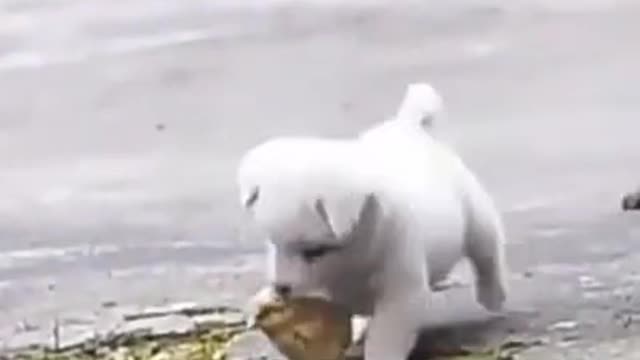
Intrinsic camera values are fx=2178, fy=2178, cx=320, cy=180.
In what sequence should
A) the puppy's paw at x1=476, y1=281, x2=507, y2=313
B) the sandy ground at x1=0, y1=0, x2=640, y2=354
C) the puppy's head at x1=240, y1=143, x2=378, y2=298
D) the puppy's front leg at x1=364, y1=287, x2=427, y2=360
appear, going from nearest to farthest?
the puppy's head at x1=240, y1=143, x2=378, y2=298, the puppy's front leg at x1=364, y1=287, x2=427, y2=360, the puppy's paw at x1=476, y1=281, x2=507, y2=313, the sandy ground at x1=0, y1=0, x2=640, y2=354

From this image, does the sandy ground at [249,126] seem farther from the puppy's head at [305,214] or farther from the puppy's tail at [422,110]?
the puppy's head at [305,214]

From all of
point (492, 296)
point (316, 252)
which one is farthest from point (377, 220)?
point (492, 296)

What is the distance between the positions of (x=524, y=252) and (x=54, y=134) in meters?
1.40

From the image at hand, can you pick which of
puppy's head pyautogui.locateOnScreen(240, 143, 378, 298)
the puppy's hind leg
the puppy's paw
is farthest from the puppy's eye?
the puppy's paw

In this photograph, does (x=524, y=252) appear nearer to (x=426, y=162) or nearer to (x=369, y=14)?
(x=426, y=162)

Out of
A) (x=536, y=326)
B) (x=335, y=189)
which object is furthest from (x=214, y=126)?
(x=335, y=189)

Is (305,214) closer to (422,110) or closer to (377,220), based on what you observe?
(377,220)

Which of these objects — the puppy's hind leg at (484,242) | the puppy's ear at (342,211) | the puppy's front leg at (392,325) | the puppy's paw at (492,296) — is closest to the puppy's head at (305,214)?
the puppy's ear at (342,211)

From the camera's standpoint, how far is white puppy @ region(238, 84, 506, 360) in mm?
2615

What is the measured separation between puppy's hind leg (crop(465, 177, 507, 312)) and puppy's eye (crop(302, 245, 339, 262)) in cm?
39

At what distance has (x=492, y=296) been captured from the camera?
315cm

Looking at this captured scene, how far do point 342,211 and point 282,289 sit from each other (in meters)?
0.15

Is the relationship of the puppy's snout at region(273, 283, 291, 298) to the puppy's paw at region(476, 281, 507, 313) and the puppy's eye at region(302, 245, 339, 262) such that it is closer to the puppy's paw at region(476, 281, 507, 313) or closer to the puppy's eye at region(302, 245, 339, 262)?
the puppy's eye at region(302, 245, 339, 262)

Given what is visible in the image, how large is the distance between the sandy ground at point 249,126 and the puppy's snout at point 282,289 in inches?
20.2
